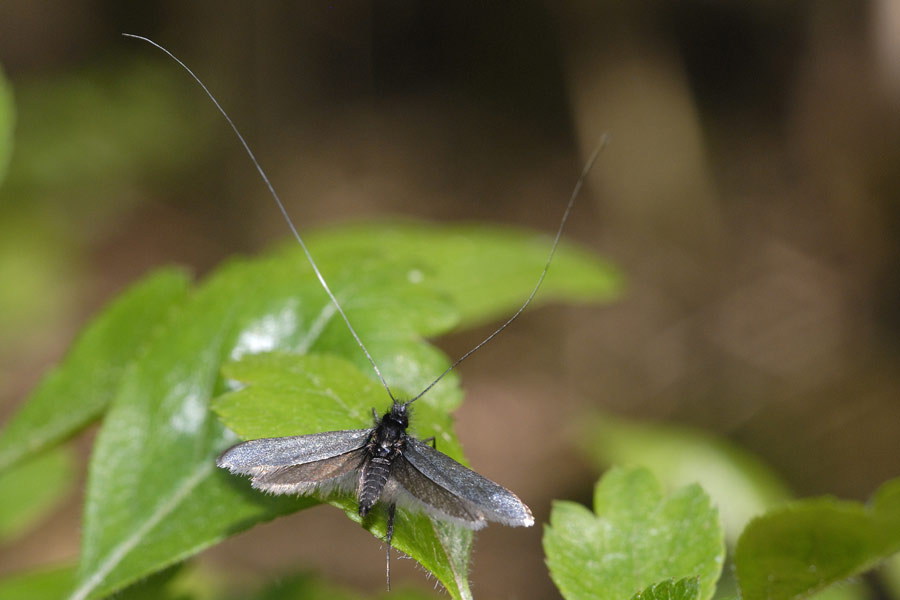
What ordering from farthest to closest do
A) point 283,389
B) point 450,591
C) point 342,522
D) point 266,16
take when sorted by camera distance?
point 266,16 < point 342,522 < point 283,389 < point 450,591

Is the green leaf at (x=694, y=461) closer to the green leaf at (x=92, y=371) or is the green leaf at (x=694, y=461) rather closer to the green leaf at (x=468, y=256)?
the green leaf at (x=468, y=256)

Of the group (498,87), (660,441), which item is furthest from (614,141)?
(660,441)

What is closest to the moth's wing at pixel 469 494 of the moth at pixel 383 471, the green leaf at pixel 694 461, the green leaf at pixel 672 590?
the moth at pixel 383 471

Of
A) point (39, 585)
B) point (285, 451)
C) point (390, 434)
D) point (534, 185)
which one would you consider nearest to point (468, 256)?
point (390, 434)

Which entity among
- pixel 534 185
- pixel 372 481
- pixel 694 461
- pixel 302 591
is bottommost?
pixel 694 461

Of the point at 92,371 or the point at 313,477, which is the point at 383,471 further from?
the point at 92,371

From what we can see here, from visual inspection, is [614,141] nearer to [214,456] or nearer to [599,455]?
[599,455]
